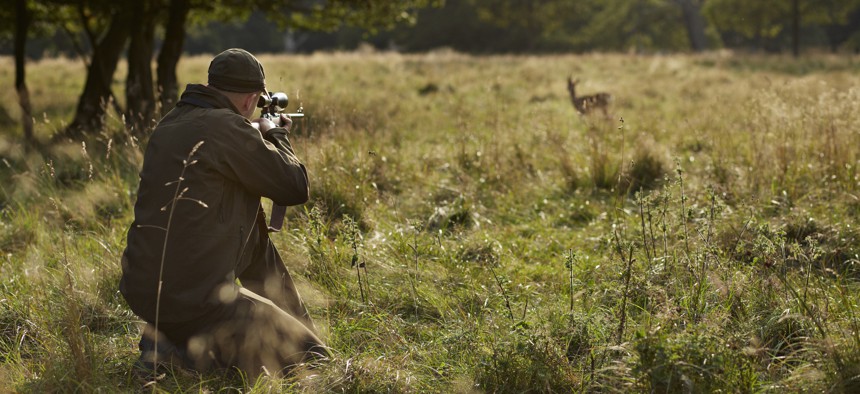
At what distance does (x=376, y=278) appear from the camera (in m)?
4.46

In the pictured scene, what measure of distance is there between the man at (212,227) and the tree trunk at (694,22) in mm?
42632

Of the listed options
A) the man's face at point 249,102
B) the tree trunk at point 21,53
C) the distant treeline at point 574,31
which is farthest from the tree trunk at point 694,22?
the man's face at point 249,102

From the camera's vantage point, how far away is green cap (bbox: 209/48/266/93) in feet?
10.4

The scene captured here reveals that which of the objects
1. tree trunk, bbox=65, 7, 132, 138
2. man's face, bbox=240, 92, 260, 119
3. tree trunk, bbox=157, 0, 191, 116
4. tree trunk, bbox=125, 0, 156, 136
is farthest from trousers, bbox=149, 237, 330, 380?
tree trunk, bbox=157, 0, 191, 116

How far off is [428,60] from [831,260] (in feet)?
68.3

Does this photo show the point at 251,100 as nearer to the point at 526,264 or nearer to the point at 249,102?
the point at 249,102

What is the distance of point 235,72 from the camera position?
10.4 feet

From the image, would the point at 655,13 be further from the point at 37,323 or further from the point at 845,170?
the point at 37,323

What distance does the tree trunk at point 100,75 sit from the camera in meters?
11.2

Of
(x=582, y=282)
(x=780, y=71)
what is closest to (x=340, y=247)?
(x=582, y=282)

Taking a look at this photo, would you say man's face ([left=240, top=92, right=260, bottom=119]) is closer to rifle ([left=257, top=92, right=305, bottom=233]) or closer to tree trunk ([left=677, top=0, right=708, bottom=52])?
rifle ([left=257, top=92, right=305, bottom=233])

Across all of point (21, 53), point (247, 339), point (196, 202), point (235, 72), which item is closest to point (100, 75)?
point (21, 53)

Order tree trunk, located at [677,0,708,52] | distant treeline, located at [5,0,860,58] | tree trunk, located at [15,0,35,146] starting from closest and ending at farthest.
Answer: tree trunk, located at [15,0,35,146] < tree trunk, located at [677,0,708,52] < distant treeline, located at [5,0,860,58]

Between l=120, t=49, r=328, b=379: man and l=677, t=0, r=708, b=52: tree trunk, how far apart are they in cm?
4263
